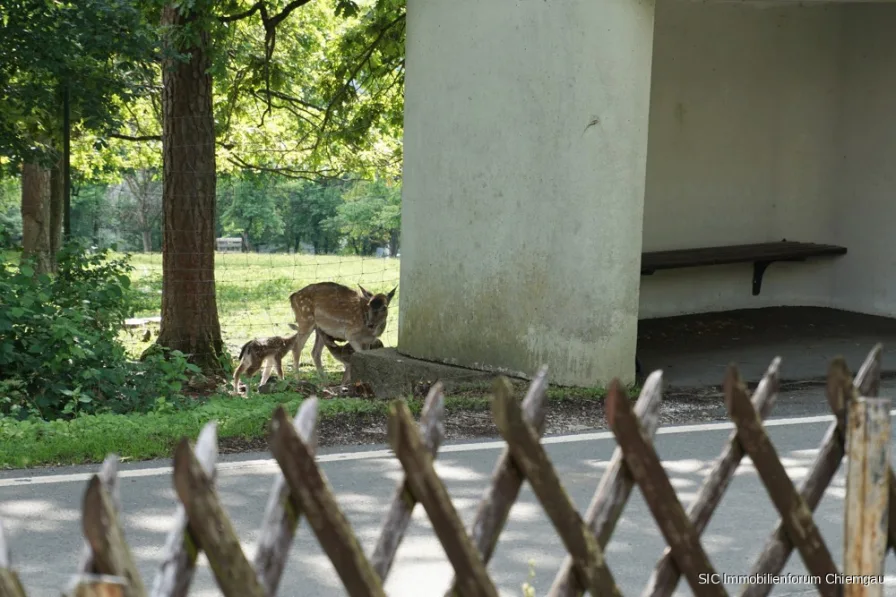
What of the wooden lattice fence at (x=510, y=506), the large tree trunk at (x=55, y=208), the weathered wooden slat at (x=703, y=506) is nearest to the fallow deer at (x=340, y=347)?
the wooden lattice fence at (x=510, y=506)

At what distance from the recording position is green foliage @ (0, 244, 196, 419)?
9602 mm

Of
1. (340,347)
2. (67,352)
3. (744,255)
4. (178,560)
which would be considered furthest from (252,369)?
(178,560)

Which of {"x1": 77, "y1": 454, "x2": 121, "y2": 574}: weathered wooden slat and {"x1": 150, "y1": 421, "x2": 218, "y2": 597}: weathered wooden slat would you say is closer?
{"x1": 77, "y1": 454, "x2": 121, "y2": 574}: weathered wooden slat

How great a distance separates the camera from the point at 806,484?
3.33 meters

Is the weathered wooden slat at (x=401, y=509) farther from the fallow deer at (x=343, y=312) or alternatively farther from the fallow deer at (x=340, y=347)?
the fallow deer at (x=340, y=347)

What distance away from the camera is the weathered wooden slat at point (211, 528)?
2375 mm

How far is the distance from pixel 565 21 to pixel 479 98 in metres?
1.02

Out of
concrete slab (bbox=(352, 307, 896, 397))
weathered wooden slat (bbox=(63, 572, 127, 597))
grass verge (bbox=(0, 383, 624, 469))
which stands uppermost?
weathered wooden slat (bbox=(63, 572, 127, 597))

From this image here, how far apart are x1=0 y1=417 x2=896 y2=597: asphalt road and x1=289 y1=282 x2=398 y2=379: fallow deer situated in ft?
15.9

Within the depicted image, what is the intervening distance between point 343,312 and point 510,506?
33.7 feet

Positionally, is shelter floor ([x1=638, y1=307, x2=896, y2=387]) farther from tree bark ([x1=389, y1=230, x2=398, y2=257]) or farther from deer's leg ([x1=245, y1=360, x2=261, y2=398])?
tree bark ([x1=389, y1=230, x2=398, y2=257])

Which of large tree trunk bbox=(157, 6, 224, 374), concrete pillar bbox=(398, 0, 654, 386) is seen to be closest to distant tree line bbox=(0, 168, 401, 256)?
large tree trunk bbox=(157, 6, 224, 374)

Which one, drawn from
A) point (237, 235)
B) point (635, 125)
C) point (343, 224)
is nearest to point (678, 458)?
point (635, 125)

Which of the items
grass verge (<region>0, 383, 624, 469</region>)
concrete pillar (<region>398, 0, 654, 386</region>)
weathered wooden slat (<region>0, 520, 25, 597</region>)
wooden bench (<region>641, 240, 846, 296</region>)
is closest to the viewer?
weathered wooden slat (<region>0, 520, 25, 597</region>)
